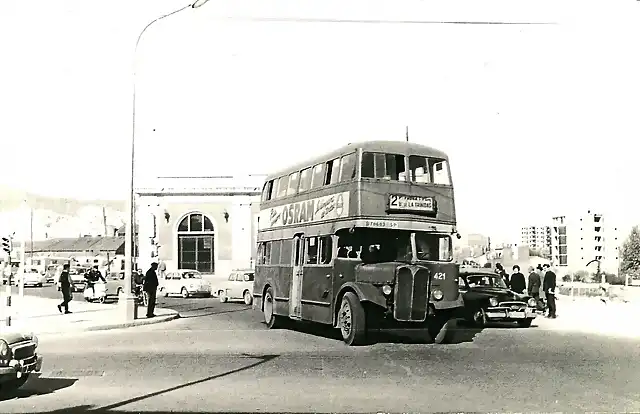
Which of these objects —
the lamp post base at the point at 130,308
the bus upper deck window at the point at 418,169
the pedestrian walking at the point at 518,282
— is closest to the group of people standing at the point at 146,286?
the lamp post base at the point at 130,308

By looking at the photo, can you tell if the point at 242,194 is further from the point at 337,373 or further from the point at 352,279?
the point at 337,373

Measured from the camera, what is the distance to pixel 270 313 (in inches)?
773

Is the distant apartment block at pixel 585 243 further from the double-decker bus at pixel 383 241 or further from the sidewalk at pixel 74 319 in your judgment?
the sidewalk at pixel 74 319

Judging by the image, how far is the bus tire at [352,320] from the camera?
1509cm

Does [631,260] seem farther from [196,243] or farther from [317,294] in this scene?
[317,294]

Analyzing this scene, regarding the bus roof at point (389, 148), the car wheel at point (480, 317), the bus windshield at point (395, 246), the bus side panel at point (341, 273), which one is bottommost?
the car wheel at point (480, 317)

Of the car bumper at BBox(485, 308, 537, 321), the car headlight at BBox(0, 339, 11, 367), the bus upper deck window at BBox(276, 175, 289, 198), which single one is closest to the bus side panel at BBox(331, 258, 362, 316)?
the bus upper deck window at BBox(276, 175, 289, 198)

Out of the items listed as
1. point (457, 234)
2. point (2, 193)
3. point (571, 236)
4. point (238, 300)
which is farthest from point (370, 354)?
point (571, 236)

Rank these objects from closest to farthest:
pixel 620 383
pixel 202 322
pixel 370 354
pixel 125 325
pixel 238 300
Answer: pixel 620 383, pixel 370 354, pixel 125 325, pixel 202 322, pixel 238 300

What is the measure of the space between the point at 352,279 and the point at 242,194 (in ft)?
96.4

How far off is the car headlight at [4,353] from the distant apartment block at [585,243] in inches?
1299

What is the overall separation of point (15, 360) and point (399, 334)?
9641mm

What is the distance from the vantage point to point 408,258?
15414 millimetres

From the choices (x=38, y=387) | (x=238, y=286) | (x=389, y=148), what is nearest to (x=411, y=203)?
(x=389, y=148)
